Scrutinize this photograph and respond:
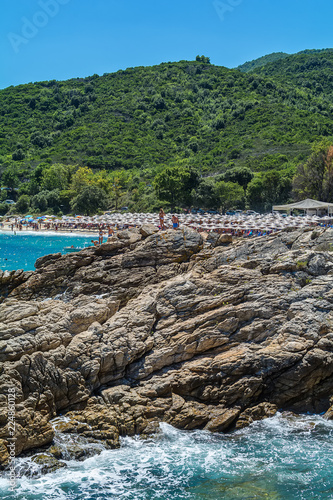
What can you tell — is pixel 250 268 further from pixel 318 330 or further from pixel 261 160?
pixel 261 160

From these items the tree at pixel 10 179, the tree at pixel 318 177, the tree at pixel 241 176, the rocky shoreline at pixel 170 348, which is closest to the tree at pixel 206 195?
the tree at pixel 241 176

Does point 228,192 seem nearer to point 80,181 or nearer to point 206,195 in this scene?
point 206,195

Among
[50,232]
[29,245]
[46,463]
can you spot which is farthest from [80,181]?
[46,463]

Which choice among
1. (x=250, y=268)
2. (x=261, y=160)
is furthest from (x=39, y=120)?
(x=250, y=268)

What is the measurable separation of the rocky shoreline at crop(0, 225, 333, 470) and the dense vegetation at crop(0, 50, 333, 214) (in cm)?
4563

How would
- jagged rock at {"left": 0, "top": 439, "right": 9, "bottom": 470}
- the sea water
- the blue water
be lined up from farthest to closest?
the blue water
jagged rock at {"left": 0, "top": 439, "right": 9, "bottom": 470}
the sea water

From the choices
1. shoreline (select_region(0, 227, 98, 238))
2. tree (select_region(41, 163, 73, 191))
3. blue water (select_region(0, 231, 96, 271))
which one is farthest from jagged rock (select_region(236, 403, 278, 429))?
tree (select_region(41, 163, 73, 191))

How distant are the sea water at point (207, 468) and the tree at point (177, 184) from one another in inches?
2219

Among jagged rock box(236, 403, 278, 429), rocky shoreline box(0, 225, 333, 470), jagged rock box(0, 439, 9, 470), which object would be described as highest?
rocky shoreline box(0, 225, 333, 470)

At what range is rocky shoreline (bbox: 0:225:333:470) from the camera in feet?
45.3

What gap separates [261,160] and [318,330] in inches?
3041

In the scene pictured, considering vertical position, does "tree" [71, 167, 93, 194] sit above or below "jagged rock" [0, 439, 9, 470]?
above

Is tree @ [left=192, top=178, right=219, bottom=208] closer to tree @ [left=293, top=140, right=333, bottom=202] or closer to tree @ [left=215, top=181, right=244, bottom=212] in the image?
tree @ [left=215, top=181, right=244, bottom=212]

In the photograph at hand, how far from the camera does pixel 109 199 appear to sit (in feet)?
271
